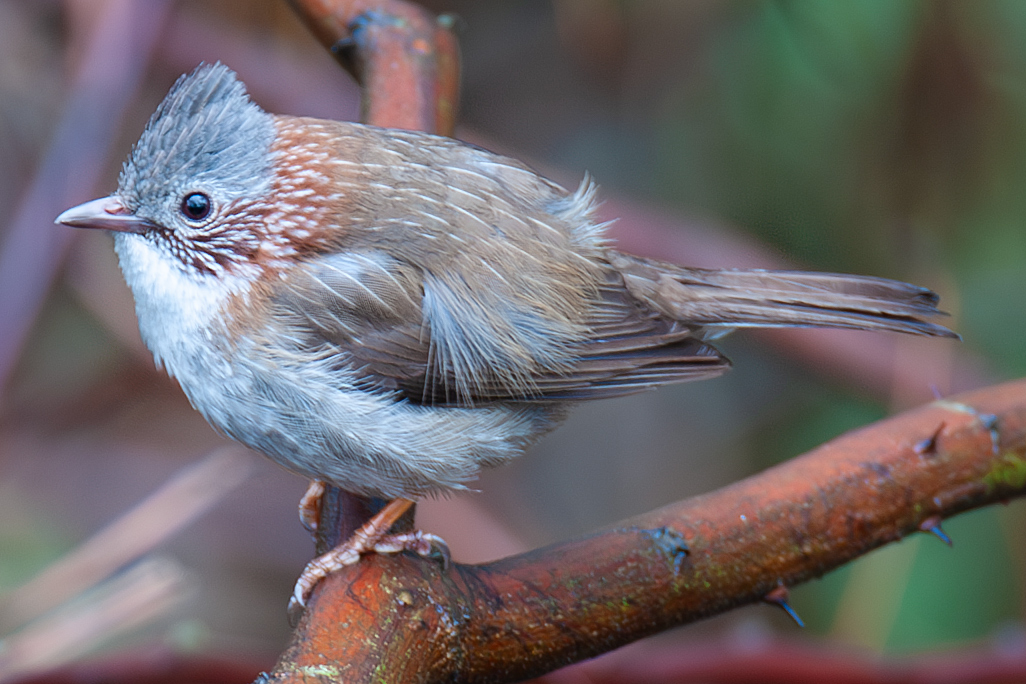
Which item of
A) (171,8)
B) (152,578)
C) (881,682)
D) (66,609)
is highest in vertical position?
(171,8)

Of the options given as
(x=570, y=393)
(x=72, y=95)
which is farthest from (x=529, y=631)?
(x=72, y=95)

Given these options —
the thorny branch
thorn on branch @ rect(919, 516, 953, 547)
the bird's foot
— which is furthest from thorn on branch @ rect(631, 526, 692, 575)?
thorn on branch @ rect(919, 516, 953, 547)

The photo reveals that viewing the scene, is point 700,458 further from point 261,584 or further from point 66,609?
point 66,609

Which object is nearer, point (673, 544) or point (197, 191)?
point (673, 544)

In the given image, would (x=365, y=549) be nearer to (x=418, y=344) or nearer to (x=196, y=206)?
(x=418, y=344)

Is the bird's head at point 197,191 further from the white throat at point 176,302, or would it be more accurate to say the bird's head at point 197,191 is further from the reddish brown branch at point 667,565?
the reddish brown branch at point 667,565

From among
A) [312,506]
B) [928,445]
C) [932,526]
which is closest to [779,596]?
[932,526]

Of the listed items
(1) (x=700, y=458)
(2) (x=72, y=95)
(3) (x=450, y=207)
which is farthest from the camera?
(1) (x=700, y=458)

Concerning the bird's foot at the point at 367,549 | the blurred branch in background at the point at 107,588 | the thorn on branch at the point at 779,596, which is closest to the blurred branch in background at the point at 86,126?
the blurred branch in background at the point at 107,588
